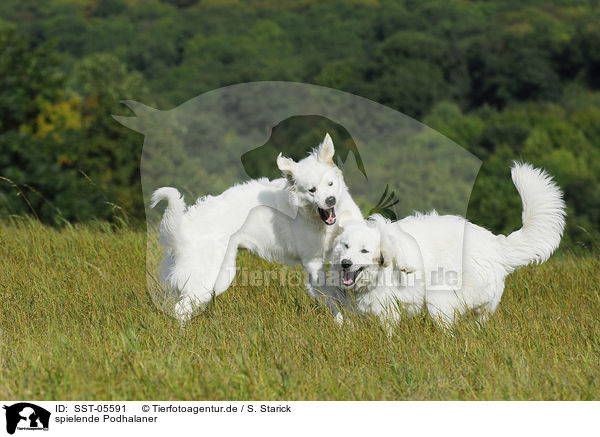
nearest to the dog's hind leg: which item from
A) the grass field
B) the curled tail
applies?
the grass field

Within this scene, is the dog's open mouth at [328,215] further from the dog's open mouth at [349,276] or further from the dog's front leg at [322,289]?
the dog's open mouth at [349,276]

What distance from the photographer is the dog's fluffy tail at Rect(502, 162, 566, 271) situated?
4.95 meters

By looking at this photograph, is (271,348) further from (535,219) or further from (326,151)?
(535,219)

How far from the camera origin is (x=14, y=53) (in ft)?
86.2

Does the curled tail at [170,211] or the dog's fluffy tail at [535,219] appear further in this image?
the curled tail at [170,211]

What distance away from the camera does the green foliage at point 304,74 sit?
73.8 ft

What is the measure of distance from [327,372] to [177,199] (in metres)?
2.09

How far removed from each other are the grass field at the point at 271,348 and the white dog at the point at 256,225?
31 cm

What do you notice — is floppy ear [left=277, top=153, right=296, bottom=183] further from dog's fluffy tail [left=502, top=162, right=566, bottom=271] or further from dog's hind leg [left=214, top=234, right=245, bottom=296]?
dog's fluffy tail [left=502, top=162, right=566, bottom=271]

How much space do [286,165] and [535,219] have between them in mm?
2052
